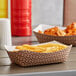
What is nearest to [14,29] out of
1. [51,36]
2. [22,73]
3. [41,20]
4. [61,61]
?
[51,36]

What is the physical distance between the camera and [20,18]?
6.68 ft

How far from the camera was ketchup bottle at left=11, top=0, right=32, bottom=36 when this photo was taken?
2028 millimetres

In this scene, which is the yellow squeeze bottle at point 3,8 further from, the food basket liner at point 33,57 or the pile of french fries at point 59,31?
the food basket liner at point 33,57

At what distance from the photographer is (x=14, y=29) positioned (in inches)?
80.1

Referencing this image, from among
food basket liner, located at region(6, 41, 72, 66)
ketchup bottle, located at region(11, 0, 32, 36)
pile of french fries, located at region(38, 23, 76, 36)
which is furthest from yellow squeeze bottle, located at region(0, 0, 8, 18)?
food basket liner, located at region(6, 41, 72, 66)

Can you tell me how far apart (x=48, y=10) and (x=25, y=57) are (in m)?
1.77

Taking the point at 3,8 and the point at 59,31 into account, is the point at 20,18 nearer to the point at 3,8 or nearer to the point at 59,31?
the point at 3,8

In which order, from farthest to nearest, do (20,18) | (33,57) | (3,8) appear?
(20,18) < (3,8) < (33,57)

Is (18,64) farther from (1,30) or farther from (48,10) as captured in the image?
(48,10)

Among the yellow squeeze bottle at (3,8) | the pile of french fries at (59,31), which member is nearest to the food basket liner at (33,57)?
the pile of french fries at (59,31)

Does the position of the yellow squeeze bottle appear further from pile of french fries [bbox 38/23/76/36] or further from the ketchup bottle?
pile of french fries [bbox 38/23/76/36]

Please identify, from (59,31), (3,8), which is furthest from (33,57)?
(3,8)

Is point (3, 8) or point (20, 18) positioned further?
point (20, 18)

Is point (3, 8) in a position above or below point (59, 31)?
above
